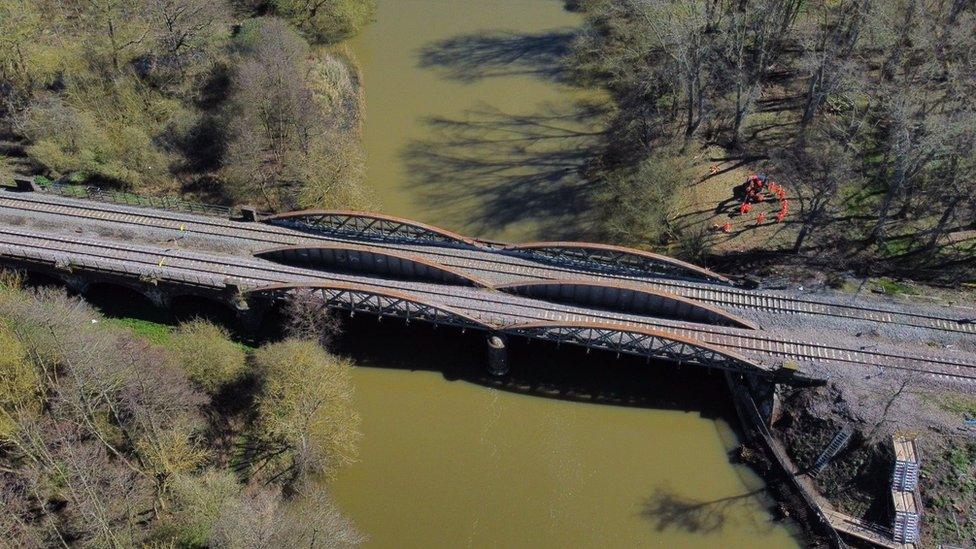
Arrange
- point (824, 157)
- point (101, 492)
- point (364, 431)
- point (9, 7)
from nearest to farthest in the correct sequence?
point (101, 492) → point (364, 431) → point (824, 157) → point (9, 7)

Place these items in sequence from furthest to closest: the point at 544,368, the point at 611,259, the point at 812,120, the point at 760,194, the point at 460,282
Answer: the point at 812,120
the point at 760,194
the point at 611,259
the point at 460,282
the point at 544,368

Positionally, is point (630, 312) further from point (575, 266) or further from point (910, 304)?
point (910, 304)

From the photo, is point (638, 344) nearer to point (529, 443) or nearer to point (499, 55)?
point (529, 443)

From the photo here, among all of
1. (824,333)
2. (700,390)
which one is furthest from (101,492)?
(824,333)

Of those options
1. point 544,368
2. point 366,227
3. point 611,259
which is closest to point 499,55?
point 366,227

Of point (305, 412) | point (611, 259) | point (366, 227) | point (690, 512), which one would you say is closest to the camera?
point (690, 512)

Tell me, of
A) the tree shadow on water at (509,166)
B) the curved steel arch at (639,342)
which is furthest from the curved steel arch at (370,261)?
the tree shadow on water at (509,166)

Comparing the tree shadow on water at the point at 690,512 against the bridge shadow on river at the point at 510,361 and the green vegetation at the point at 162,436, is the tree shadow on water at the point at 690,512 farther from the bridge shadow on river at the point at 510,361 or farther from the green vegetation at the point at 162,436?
the green vegetation at the point at 162,436

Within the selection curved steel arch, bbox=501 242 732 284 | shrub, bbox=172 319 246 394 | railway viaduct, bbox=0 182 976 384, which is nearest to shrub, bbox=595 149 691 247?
curved steel arch, bbox=501 242 732 284
